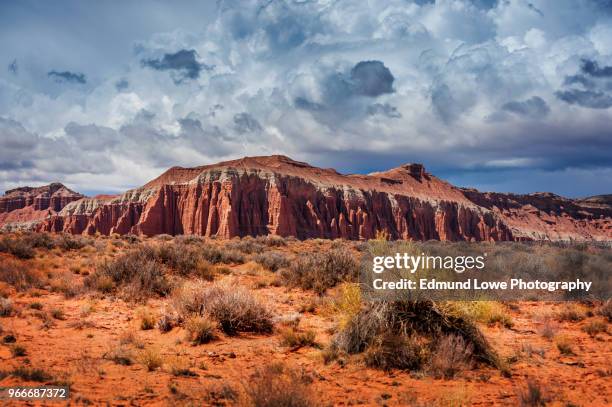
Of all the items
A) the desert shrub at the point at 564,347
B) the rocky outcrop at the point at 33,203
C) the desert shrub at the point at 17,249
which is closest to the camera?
the desert shrub at the point at 564,347

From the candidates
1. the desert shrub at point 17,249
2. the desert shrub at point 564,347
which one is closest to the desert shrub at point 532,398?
the desert shrub at point 564,347

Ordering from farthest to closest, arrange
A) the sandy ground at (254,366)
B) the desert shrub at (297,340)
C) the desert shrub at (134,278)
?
the desert shrub at (134,278)
the desert shrub at (297,340)
the sandy ground at (254,366)

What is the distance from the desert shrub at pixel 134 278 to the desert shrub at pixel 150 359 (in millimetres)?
5185

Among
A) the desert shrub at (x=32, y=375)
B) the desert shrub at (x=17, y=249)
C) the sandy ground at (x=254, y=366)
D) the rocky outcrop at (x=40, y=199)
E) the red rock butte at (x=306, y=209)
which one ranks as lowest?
the sandy ground at (x=254, y=366)

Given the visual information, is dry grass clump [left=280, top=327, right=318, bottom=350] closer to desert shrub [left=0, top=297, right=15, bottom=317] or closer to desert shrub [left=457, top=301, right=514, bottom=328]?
desert shrub [left=457, top=301, right=514, bottom=328]

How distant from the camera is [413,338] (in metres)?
7.00

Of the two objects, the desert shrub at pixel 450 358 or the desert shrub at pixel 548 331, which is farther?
the desert shrub at pixel 548 331

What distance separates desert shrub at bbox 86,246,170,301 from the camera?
1219 cm

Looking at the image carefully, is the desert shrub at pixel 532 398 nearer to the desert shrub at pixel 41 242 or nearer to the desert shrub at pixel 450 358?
the desert shrub at pixel 450 358

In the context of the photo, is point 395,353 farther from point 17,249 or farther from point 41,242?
point 41,242

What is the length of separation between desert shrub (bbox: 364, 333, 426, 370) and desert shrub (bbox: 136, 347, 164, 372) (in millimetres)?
3205

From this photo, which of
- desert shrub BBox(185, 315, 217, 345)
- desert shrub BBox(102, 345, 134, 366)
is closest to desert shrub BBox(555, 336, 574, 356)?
desert shrub BBox(185, 315, 217, 345)

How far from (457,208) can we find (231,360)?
125 m

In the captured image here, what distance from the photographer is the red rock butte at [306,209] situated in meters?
86.7
